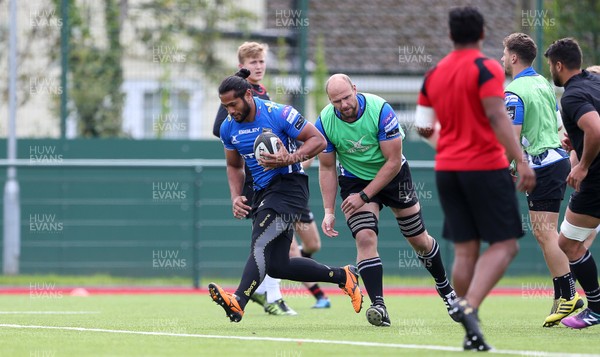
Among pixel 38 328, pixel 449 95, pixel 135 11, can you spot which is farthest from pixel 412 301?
pixel 135 11

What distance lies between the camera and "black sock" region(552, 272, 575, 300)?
9.41m

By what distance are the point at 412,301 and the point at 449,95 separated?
21.7 feet

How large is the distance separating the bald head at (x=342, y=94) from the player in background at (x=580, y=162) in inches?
61.1

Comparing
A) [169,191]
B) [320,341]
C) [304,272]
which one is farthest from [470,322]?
[169,191]

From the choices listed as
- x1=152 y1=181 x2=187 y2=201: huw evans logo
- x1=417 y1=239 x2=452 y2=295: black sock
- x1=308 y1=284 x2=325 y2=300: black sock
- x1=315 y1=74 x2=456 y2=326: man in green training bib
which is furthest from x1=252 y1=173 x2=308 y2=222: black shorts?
x1=152 y1=181 x2=187 y2=201: huw evans logo

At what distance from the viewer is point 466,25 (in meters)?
7.15

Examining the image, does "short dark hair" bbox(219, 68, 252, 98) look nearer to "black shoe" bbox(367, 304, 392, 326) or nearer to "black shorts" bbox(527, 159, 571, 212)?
"black shoe" bbox(367, 304, 392, 326)

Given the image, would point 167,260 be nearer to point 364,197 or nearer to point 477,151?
point 364,197

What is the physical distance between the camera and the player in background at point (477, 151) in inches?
277

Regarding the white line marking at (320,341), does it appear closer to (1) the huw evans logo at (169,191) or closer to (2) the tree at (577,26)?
(1) the huw evans logo at (169,191)

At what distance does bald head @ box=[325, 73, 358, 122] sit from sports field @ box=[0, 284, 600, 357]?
5.62ft

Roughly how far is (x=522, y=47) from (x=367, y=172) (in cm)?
163

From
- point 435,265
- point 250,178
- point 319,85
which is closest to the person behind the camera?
point 435,265

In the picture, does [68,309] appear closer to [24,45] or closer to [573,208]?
[573,208]
